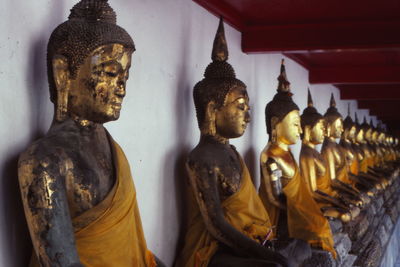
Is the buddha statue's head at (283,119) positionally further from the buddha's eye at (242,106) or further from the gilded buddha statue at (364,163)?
the gilded buddha statue at (364,163)

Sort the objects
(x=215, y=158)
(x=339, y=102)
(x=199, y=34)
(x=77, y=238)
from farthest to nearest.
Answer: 1. (x=339, y=102)
2. (x=199, y=34)
3. (x=215, y=158)
4. (x=77, y=238)

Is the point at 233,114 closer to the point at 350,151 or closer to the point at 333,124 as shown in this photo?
the point at 333,124

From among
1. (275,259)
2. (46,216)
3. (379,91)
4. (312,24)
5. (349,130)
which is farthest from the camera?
(379,91)

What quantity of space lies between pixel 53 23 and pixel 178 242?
4.59 feet

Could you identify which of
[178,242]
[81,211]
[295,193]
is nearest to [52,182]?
[81,211]

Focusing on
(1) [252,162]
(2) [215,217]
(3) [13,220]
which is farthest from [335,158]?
(3) [13,220]

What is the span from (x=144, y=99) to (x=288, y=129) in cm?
144

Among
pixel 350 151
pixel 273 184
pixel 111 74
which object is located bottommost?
pixel 273 184

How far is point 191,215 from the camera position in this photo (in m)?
2.81

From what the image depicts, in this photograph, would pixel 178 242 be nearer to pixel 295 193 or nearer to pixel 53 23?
pixel 295 193

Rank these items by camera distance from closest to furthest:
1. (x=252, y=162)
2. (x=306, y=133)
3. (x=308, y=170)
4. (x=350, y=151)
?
(x=252, y=162) → (x=308, y=170) → (x=306, y=133) → (x=350, y=151)

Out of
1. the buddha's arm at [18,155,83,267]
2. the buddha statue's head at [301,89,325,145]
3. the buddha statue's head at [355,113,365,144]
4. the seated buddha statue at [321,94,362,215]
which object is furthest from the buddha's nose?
the buddha statue's head at [355,113,365,144]

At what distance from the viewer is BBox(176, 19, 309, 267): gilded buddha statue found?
255 cm

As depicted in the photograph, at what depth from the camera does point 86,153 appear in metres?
1.78
